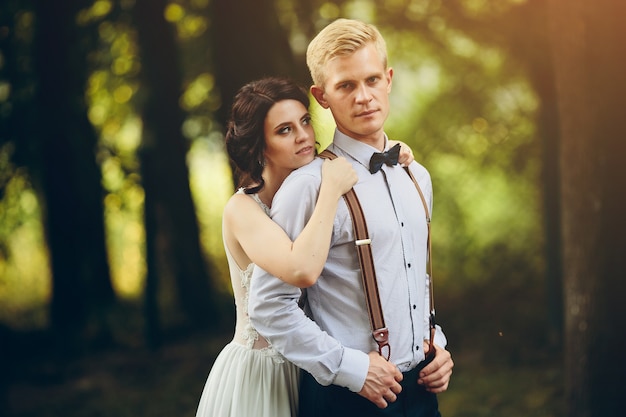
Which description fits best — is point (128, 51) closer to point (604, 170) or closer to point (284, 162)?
point (604, 170)

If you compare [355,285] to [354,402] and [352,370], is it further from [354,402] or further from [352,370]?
[354,402]

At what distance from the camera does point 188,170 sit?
9.51m

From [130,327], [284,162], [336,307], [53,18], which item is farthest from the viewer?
[130,327]

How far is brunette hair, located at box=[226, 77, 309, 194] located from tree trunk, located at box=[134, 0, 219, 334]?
19.7 ft

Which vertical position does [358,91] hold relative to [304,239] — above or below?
above

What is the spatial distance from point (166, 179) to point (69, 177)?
3.48ft

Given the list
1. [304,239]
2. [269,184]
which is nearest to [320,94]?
[269,184]

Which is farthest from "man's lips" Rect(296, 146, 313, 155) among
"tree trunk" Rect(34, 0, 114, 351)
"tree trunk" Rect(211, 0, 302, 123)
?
"tree trunk" Rect(34, 0, 114, 351)

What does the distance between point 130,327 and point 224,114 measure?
3.02 m

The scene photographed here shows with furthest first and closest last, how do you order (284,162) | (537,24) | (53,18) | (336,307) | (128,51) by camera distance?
1. (128,51)
2. (53,18)
3. (537,24)
4. (284,162)
5. (336,307)

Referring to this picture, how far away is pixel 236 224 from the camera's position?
9.59 feet

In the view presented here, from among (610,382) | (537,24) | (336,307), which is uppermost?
(537,24)

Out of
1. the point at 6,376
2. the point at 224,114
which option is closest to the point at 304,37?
the point at 224,114

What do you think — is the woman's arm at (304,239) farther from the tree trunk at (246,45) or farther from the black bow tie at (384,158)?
the tree trunk at (246,45)
